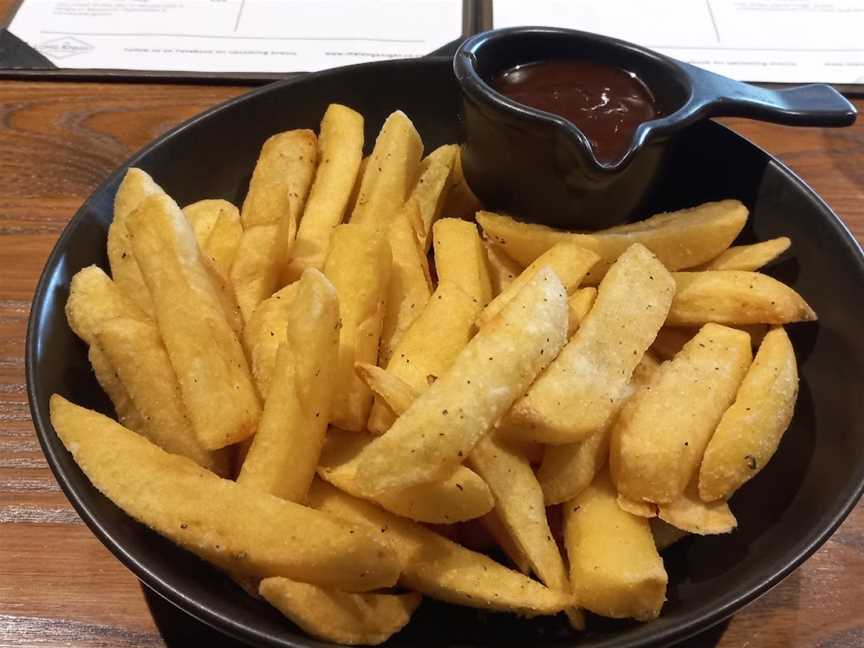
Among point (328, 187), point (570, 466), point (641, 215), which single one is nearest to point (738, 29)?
point (641, 215)

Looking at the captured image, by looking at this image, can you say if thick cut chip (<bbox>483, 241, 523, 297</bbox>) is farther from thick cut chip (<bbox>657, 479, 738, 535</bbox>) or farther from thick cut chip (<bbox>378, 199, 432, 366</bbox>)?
thick cut chip (<bbox>657, 479, 738, 535</bbox>)

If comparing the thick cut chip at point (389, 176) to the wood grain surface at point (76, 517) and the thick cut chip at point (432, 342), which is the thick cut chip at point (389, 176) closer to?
the thick cut chip at point (432, 342)

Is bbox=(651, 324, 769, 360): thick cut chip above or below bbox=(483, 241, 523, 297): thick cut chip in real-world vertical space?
below

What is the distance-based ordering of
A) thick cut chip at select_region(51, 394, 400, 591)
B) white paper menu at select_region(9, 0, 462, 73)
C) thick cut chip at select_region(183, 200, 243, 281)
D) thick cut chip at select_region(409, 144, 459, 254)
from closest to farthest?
1. thick cut chip at select_region(51, 394, 400, 591)
2. thick cut chip at select_region(183, 200, 243, 281)
3. thick cut chip at select_region(409, 144, 459, 254)
4. white paper menu at select_region(9, 0, 462, 73)

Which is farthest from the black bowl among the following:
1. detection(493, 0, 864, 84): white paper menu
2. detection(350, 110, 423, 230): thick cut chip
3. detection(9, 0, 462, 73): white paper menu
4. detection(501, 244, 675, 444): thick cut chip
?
detection(493, 0, 864, 84): white paper menu

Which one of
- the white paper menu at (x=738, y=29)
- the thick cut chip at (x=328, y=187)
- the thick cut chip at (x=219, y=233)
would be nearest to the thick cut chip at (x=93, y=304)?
the thick cut chip at (x=219, y=233)
